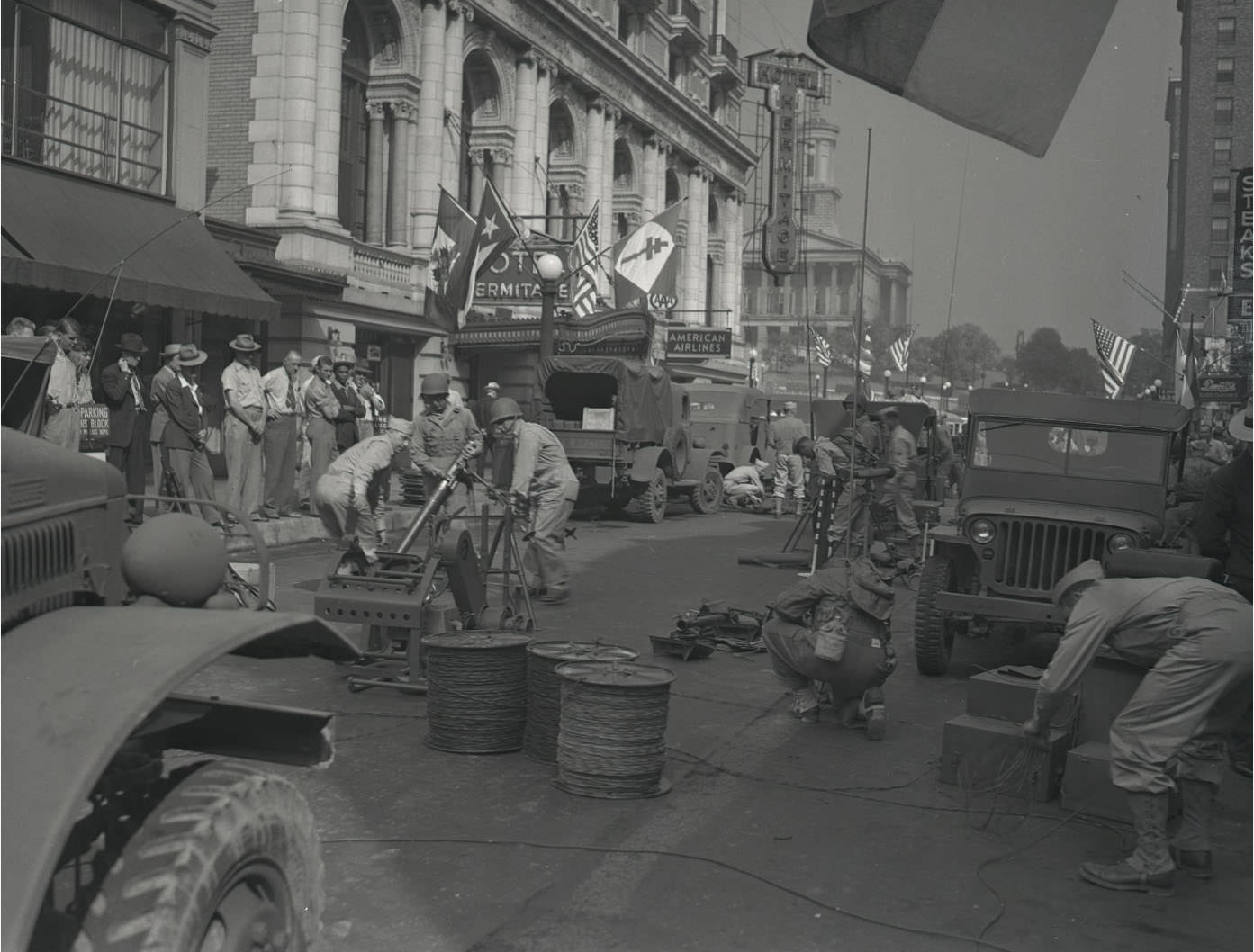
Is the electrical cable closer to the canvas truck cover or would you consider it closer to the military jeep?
the military jeep

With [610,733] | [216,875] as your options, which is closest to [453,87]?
[610,733]

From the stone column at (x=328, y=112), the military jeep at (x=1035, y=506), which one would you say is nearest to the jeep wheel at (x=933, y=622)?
the military jeep at (x=1035, y=506)

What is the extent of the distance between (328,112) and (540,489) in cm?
1761

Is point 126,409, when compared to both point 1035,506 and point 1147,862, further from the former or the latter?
point 1147,862

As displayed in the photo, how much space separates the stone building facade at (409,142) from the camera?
83.8ft

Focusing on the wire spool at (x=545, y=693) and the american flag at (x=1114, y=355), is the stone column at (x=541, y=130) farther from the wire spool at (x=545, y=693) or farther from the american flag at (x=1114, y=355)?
the wire spool at (x=545, y=693)

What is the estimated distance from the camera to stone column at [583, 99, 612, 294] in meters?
39.5

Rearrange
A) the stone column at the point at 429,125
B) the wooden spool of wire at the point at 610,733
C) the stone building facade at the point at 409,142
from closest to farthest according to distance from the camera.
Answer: the wooden spool of wire at the point at 610,733, the stone building facade at the point at 409,142, the stone column at the point at 429,125

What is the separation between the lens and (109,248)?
16969mm

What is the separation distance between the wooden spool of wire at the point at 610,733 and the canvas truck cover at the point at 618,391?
570 inches

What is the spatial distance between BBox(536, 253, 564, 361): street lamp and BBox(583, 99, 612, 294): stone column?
62.1 ft

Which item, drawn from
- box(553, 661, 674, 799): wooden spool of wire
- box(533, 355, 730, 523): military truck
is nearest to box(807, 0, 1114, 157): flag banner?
box(553, 661, 674, 799): wooden spool of wire

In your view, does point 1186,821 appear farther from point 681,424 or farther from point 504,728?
point 681,424

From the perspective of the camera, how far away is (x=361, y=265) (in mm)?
28031
